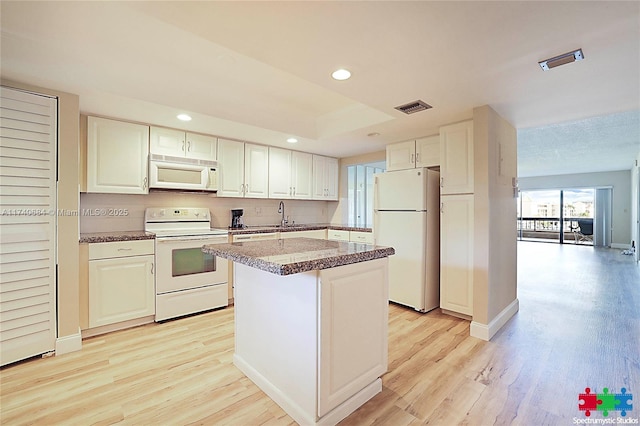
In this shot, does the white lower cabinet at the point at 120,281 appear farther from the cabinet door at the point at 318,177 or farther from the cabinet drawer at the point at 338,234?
the cabinet door at the point at 318,177

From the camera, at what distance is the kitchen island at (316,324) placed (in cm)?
150

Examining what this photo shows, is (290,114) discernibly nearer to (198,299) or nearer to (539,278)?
(198,299)

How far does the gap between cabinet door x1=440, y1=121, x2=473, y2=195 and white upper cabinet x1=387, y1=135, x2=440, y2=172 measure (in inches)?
12.9

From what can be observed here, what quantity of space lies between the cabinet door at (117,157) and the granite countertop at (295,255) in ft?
6.01

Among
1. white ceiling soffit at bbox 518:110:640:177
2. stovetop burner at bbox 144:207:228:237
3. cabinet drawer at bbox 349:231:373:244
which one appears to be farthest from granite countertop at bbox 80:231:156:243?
white ceiling soffit at bbox 518:110:640:177

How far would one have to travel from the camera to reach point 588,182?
8.91m

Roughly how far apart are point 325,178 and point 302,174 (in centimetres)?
50

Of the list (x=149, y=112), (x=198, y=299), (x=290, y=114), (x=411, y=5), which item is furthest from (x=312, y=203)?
(x=411, y=5)

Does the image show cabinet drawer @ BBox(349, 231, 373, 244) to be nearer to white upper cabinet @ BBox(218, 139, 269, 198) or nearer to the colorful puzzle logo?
white upper cabinet @ BBox(218, 139, 269, 198)

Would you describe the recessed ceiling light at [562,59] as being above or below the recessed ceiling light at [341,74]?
below

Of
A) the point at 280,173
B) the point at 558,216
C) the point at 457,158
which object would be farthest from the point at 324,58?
the point at 558,216

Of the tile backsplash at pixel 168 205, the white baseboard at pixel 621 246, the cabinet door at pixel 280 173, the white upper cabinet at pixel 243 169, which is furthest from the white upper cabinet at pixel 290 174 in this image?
the white baseboard at pixel 621 246

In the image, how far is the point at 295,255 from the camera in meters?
1.56

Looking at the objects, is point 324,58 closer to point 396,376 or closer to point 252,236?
point 396,376
